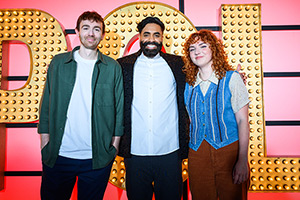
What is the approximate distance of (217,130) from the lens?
1698mm

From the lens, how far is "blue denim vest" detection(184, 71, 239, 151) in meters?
1.68

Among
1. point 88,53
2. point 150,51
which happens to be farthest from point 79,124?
point 150,51

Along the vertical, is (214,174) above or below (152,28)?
below

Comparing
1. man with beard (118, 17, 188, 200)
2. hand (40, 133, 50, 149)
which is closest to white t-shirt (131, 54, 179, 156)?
man with beard (118, 17, 188, 200)

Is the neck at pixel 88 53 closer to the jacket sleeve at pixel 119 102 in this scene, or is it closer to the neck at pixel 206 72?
the jacket sleeve at pixel 119 102

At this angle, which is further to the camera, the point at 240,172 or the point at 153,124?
the point at 153,124

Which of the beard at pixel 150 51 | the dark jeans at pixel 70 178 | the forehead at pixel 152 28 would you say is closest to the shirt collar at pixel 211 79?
the beard at pixel 150 51

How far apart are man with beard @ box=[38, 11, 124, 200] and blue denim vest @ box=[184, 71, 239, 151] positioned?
92 centimetres

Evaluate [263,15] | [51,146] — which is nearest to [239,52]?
[263,15]

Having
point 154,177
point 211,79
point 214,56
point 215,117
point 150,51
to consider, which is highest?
point 150,51

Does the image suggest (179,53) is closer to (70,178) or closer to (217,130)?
(217,130)

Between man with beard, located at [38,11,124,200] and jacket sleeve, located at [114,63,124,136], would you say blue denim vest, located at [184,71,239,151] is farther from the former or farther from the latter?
man with beard, located at [38,11,124,200]

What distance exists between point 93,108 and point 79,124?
0.71 ft

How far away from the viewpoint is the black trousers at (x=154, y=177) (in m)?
1.87
